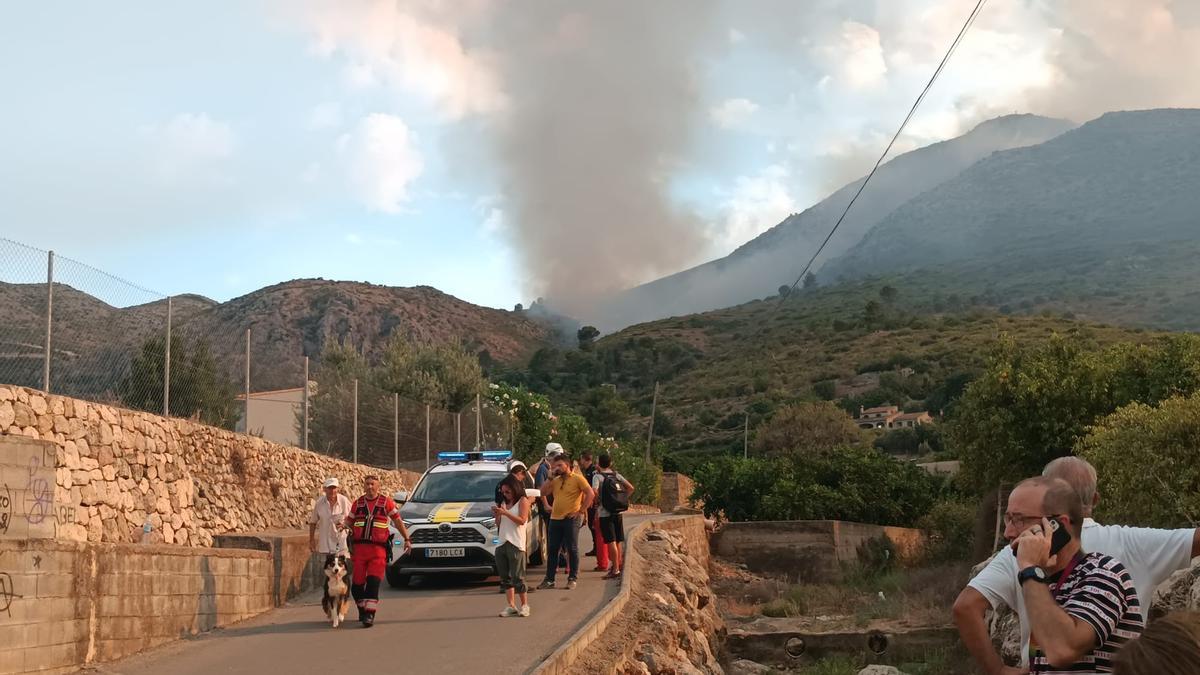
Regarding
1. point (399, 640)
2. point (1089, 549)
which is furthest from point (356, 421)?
point (1089, 549)

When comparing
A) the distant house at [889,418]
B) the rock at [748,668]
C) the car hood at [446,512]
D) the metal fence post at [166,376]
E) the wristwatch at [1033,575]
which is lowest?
the rock at [748,668]

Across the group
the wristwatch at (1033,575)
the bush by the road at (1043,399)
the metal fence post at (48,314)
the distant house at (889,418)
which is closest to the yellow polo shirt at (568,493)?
the metal fence post at (48,314)

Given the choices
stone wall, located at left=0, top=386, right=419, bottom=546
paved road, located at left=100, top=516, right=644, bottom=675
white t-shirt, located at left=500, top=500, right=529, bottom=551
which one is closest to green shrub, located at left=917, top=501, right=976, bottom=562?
stone wall, located at left=0, top=386, right=419, bottom=546

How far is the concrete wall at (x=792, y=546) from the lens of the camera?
3762 cm

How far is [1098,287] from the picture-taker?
130 meters

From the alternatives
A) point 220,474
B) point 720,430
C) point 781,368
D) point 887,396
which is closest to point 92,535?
point 220,474

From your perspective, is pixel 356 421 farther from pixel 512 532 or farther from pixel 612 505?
pixel 512 532

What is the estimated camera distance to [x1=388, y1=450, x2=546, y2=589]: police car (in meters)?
17.3

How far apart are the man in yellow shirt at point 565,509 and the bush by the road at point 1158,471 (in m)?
8.80

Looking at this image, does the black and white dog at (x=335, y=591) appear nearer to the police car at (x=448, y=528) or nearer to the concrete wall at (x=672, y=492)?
the police car at (x=448, y=528)

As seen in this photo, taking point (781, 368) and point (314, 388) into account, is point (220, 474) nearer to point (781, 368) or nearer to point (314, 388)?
point (314, 388)

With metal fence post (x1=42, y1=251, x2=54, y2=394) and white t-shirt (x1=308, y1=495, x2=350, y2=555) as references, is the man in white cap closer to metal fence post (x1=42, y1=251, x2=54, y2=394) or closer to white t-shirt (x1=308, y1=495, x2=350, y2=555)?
white t-shirt (x1=308, y1=495, x2=350, y2=555)

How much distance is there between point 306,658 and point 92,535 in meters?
5.10

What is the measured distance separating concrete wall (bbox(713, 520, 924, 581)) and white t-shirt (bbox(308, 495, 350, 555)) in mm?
24926
